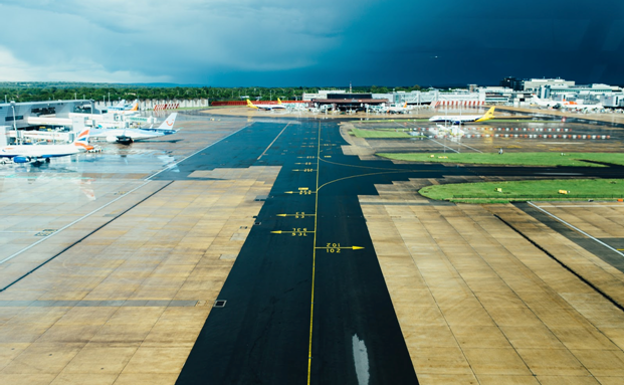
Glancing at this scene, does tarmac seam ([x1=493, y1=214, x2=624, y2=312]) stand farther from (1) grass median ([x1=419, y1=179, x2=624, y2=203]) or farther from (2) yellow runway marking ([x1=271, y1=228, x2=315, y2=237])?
(2) yellow runway marking ([x1=271, y1=228, x2=315, y2=237])

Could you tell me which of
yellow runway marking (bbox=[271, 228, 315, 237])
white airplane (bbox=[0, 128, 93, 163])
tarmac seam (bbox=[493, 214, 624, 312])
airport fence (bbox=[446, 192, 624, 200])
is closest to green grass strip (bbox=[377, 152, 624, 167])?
airport fence (bbox=[446, 192, 624, 200])

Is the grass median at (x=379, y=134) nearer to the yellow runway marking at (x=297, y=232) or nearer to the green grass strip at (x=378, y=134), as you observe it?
the green grass strip at (x=378, y=134)

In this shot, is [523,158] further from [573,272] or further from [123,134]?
[123,134]

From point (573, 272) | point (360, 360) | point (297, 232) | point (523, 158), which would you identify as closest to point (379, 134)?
point (523, 158)

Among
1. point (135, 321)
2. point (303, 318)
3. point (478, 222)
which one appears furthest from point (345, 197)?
point (135, 321)

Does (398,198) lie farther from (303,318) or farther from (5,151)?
(5,151)
